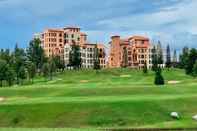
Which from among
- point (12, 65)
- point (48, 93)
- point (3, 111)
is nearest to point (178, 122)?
point (3, 111)

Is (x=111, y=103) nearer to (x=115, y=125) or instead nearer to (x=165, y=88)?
(x=115, y=125)

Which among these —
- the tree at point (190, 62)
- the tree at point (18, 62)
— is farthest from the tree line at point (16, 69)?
the tree at point (190, 62)

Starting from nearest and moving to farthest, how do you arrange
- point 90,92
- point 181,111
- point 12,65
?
point 181,111 < point 90,92 < point 12,65

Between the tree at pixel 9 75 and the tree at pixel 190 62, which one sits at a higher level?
the tree at pixel 190 62

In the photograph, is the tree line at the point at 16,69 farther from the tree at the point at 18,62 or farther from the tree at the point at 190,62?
the tree at the point at 190,62

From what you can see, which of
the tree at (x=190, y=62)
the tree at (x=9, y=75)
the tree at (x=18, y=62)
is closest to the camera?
the tree at (x=9, y=75)

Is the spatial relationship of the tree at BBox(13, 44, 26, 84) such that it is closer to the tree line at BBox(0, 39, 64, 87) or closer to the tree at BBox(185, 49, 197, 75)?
the tree line at BBox(0, 39, 64, 87)

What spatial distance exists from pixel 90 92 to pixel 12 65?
3376 inches

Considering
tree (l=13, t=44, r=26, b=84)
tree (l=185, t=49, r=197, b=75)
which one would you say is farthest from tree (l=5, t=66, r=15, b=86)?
tree (l=185, t=49, r=197, b=75)

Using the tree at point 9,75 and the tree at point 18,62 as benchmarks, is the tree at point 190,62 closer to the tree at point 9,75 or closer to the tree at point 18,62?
the tree at point 18,62

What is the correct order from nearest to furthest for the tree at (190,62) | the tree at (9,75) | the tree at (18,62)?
the tree at (9,75) < the tree at (18,62) < the tree at (190,62)

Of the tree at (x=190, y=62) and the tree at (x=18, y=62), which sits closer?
the tree at (x=18, y=62)

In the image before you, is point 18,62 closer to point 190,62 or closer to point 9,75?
point 9,75

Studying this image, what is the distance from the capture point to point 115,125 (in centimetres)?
5350
